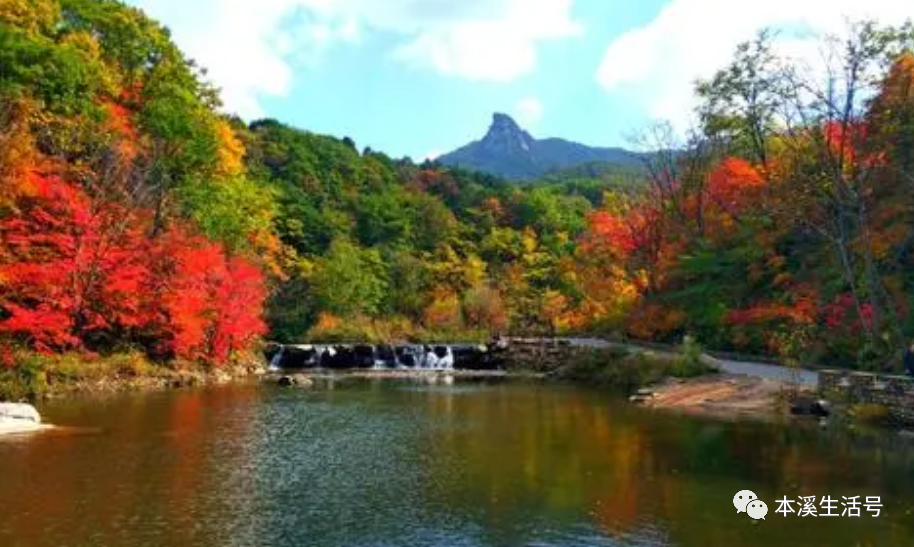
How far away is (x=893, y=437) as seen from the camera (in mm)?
24781

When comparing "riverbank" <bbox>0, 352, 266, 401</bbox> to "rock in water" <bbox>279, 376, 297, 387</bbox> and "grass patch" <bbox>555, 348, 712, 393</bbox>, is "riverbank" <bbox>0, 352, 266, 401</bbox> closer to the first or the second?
"rock in water" <bbox>279, 376, 297, 387</bbox>

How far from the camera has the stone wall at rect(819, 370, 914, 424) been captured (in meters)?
26.4

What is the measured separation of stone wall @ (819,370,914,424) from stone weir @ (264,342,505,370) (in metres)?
28.4

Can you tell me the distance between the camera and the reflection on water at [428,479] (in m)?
15.3

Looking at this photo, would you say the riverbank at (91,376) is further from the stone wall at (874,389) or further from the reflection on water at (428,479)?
the stone wall at (874,389)

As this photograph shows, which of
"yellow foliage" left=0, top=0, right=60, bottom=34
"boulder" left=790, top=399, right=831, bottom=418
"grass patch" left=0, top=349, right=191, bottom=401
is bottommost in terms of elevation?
"boulder" left=790, top=399, right=831, bottom=418

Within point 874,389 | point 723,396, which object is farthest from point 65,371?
point 874,389

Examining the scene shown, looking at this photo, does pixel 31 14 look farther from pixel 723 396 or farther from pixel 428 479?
pixel 723 396

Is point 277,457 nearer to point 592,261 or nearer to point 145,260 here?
point 145,260

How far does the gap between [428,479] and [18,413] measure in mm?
13149

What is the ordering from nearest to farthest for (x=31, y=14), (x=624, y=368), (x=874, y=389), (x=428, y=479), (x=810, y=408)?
(x=428, y=479) < (x=874, y=389) < (x=810, y=408) < (x=624, y=368) < (x=31, y=14)

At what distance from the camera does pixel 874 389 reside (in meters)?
27.8

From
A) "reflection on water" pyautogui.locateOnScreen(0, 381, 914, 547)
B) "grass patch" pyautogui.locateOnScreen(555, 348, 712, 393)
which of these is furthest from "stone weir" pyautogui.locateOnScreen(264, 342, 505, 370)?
"reflection on water" pyautogui.locateOnScreen(0, 381, 914, 547)

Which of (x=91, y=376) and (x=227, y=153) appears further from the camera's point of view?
(x=227, y=153)
